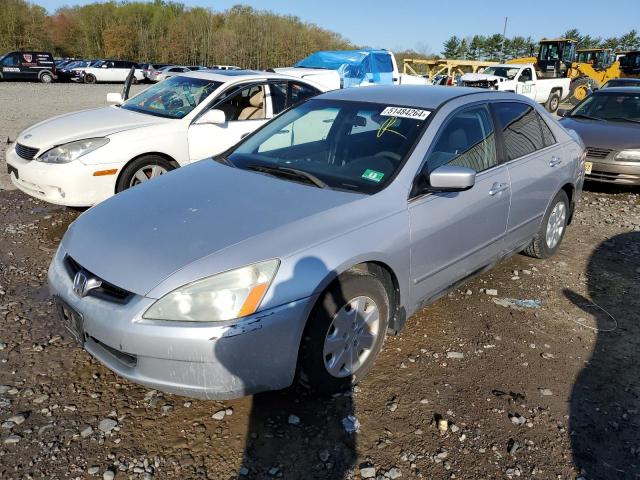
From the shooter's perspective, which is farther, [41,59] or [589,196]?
[41,59]

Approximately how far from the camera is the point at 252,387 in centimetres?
240

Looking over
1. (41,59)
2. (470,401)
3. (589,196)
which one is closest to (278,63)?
(41,59)

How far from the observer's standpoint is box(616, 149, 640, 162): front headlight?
7141 millimetres

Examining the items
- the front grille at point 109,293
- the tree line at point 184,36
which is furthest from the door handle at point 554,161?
the tree line at point 184,36

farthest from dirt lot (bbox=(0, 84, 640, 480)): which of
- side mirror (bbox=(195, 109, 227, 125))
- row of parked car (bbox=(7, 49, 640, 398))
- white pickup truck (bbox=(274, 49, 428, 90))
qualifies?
white pickup truck (bbox=(274, 49, 428, 90))

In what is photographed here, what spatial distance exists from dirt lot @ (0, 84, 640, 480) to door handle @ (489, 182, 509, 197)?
2.97 ft

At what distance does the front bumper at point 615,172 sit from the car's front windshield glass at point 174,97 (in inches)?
209

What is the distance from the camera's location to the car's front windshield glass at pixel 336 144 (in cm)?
314

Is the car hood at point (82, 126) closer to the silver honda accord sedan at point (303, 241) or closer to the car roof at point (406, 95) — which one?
the silver honda accord sedan at point (303, 241)

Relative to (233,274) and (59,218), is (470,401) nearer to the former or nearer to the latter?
(233,274)

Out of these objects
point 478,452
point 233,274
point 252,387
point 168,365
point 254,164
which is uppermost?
point 254,164

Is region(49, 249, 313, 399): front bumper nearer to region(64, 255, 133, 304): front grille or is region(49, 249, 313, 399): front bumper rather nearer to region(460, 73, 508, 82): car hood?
region(64, 255, 133, 304): front grille

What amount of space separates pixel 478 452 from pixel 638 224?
4.99m

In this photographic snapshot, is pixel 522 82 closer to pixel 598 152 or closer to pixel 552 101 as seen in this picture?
pixel 552 101
